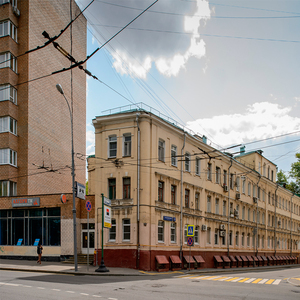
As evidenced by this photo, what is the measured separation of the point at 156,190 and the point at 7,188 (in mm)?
15190

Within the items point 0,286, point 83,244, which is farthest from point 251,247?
point 0,286

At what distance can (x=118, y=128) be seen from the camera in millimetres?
27000

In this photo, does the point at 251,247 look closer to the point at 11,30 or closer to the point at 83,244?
the point at 83,244

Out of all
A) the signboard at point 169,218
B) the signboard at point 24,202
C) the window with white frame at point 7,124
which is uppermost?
the window with white frame at point 7,124

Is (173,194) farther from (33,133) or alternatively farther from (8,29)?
(8,29)

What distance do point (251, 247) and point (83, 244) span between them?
2271 cm

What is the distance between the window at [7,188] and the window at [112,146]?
12346mm

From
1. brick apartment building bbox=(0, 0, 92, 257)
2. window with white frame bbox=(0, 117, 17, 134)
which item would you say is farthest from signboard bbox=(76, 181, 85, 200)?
window with white frame bbox=(0, 117, 17, 134)

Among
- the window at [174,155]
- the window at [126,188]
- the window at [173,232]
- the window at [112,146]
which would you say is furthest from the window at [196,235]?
the window at [112,146]

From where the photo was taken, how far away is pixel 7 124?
34.6 m

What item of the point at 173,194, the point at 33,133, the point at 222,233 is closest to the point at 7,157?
the point at 33,133

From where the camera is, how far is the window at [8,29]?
117 ft

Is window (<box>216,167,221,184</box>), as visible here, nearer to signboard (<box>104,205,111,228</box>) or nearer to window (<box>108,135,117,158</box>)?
window (<box>108,135,117,158</box>)

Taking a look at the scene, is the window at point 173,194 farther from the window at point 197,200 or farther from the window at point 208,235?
the window at point 208,235
